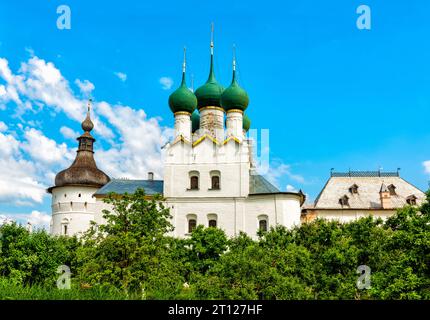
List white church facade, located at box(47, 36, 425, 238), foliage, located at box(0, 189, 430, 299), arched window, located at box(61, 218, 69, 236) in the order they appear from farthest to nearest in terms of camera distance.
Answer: arched window, located at box(61, 218, 69, 236), white church facade, located at box(47, 36, 425, 238), foliage, located at box(0, 189, 430, 299)

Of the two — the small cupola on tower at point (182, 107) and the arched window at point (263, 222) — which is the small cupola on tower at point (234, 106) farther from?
the arched window at point (263, 222)

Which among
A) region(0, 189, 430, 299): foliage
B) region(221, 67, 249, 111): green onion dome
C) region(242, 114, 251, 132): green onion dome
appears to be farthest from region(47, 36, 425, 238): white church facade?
region(0, 189, 430, 299): foliage

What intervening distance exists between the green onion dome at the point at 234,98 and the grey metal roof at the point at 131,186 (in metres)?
8.80

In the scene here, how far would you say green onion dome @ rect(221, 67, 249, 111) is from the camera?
122ft

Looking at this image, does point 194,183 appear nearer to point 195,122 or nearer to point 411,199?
point 195,122

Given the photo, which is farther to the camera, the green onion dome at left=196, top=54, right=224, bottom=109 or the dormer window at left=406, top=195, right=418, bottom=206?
the dormer window at left=406, top=195, right=418, bottom=206

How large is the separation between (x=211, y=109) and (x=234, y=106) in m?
2.56

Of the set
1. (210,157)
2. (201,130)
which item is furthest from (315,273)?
(201,130)

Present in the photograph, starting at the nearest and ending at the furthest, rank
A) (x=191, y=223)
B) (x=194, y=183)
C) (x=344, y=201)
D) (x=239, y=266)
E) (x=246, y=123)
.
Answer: (x=239, y=266) → (x=191, y=223) → (x=194, y=183) → (x=344, y=201) → (x=246, y=123)

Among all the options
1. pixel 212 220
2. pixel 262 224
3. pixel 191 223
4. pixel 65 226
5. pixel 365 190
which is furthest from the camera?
pixel 365 190

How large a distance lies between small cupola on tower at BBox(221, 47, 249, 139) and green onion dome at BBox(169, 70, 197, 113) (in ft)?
8.71

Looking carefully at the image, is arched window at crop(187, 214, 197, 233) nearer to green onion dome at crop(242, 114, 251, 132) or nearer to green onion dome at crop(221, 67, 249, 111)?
green onion dome at crop(221, 67, 249, 111)

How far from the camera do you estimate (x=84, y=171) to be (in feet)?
141

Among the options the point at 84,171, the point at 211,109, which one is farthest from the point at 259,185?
the point at 84,171
